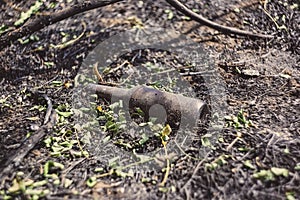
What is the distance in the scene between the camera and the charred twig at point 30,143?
7.94ft

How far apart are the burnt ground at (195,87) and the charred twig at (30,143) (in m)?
0.03

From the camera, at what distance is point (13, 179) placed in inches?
92.2

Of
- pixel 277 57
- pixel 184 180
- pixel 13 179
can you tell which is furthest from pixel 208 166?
pixel 277 57

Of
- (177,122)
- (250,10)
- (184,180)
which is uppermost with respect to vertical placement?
(250,10)

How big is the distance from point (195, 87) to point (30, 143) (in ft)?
3.81

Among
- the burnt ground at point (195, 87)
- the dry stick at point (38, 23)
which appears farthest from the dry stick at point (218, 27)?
the dry stick at point (38, 23)

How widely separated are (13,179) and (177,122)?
0.96 metres

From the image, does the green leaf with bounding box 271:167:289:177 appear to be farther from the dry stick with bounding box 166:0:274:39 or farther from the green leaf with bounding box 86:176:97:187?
the dry stick with bounding box 166:0:274:39

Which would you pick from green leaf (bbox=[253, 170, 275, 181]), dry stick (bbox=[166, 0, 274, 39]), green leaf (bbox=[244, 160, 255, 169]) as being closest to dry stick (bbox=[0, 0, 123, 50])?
dry stick (bbox=[166, 0, 274, 39])

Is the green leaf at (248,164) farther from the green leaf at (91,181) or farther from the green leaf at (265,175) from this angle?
the green leaf at (91,181)

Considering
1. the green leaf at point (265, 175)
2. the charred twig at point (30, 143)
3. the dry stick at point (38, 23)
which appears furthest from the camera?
the dry stick at point (38, 23)

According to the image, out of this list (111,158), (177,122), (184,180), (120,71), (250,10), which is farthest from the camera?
(250,10)

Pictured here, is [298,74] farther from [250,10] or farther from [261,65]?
[250,10]

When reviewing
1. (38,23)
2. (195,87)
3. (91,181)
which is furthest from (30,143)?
(38,23)
